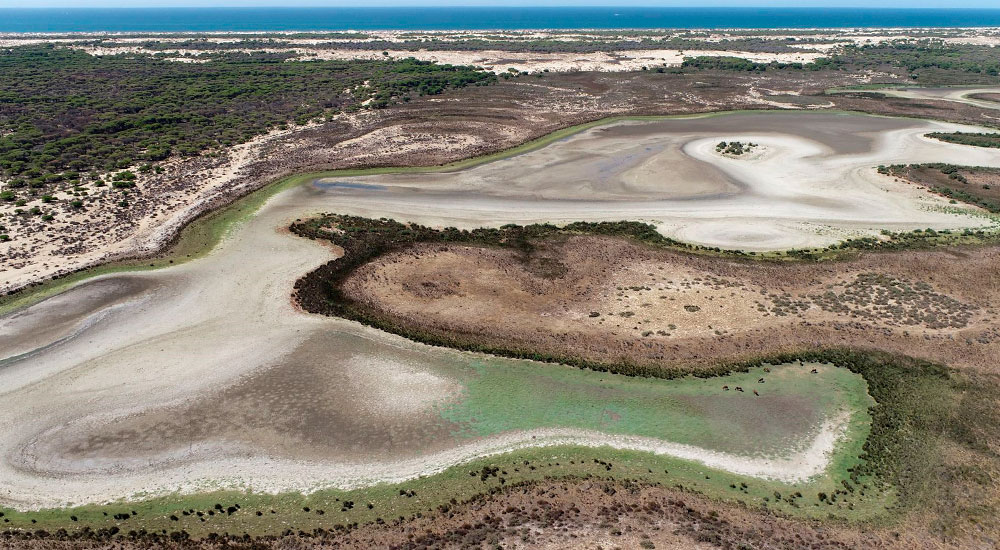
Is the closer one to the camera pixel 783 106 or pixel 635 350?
pixel 635 350

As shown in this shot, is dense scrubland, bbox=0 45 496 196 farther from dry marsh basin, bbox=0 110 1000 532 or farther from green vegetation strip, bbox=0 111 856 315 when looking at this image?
dry marsh basin, bbox=0 110 1000 532

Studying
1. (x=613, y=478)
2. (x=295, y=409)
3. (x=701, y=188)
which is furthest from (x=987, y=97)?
(x=295, y=409)

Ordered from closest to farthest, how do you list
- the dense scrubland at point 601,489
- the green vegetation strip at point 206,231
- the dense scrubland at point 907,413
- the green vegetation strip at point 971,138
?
1. the dense scrubland at point 601,489
2. the dense scrubland at point 907,413
3. the green vegetation strip at point 206,231
4. the green vegetation strip at point 971,138

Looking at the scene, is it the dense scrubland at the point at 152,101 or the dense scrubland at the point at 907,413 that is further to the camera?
the dense scrubland at the point at 152,101

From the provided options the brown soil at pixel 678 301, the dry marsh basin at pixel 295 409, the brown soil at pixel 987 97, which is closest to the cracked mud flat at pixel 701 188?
the brown soil at pixel 678 301

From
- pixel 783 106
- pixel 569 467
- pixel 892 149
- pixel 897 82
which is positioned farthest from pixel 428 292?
pixel 897 82

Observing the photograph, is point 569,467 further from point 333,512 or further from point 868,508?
point 868,508

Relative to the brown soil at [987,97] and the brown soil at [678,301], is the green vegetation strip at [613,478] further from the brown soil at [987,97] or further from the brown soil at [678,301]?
the brown soil at [987,97]

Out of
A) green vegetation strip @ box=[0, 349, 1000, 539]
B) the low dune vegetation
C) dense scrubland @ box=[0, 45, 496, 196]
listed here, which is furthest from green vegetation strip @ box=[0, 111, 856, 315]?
the low dune vegetation
